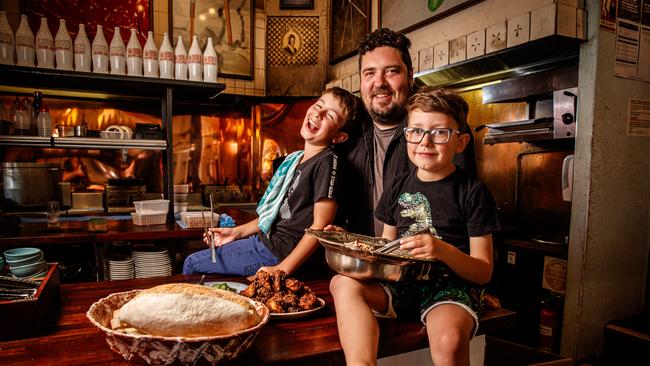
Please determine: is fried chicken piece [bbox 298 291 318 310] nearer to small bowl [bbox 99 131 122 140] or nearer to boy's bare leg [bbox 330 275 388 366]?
boy's bare leg [bbox 330 275 388 366]

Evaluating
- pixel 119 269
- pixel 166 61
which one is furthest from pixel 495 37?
pixel 119 269

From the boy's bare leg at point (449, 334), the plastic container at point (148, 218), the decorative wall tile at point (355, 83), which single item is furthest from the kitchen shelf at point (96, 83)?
the boy's bare leg at point (449, 334)

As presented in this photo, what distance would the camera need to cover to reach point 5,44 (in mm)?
3354

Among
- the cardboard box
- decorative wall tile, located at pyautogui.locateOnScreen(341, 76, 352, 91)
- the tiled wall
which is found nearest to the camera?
the cardboard box

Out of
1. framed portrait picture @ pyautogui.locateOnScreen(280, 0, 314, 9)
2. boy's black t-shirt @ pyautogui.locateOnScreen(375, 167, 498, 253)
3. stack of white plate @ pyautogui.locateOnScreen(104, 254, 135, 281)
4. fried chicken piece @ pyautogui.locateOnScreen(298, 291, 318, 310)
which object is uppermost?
framed portrait picture @ pyautogui.locateOnScreen(280, 0, 314, 9)

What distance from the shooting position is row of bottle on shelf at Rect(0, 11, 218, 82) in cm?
343

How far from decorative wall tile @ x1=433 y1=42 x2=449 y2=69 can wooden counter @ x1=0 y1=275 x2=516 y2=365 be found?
3.14m

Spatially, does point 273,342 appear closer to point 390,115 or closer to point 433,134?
point 433,134

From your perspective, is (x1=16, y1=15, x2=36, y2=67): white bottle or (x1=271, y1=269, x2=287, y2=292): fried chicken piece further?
(x1=16, y1=15, x2=36, y2=67): white bottle

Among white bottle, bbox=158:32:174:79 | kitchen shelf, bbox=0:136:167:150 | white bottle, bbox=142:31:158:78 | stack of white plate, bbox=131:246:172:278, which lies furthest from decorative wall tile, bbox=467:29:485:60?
stack of white plate, bbox=131:246:172:278

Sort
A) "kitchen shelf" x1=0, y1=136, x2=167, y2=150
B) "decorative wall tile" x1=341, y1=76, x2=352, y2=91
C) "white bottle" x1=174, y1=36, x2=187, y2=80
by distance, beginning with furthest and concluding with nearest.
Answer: "decorative wall tile" x1=341, y1=76, x2=352, y2=91 → "white bottle" x1=174, y1=36, x2=187, y2=80 → "kitchen shelf" x1=0, y1=136, x2=167, y2=150

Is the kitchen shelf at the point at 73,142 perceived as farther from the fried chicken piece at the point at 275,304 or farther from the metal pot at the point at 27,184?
the fried chicken piece at the point at 275,304

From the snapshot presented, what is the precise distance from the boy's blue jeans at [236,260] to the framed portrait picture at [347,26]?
4468 millimetres

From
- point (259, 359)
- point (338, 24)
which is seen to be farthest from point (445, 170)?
point (338, 24)
